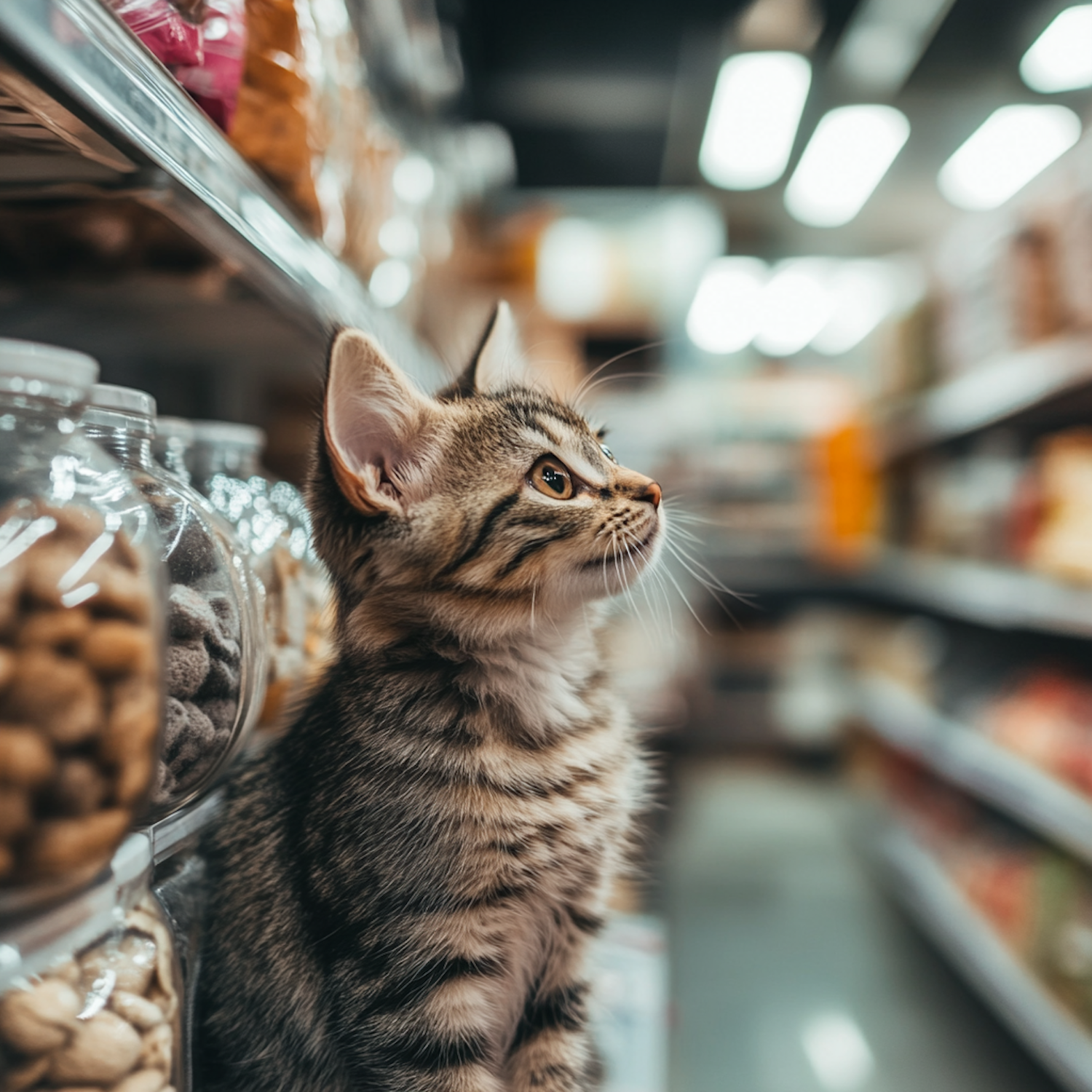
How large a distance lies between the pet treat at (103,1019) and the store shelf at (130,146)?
0.45m

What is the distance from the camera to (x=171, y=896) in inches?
25.7

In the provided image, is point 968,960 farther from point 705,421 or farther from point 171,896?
point 705,421

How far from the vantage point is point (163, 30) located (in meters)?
0.63

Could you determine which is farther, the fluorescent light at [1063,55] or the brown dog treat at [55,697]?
the fluorescent light at [1063,55]

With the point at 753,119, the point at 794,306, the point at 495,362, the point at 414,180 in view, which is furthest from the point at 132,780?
the point at 794,306

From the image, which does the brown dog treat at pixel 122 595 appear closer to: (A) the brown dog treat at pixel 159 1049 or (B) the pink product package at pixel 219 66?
(A) the brown dog treat at pixel 159 1049

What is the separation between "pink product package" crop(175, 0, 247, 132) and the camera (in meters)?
0.69

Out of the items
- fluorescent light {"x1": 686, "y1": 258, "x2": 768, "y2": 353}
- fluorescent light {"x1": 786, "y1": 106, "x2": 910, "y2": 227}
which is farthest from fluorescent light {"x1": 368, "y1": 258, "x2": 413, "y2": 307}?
fluorescent light {"x1": 686, "y1": 258, "x2": 768, "y2": 353}

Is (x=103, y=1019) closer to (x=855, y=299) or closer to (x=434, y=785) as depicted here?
(x=434, y=785)

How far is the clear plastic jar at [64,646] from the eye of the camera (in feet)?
1.24

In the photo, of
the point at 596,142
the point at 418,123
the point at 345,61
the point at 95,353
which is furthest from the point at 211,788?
the point at 596,142

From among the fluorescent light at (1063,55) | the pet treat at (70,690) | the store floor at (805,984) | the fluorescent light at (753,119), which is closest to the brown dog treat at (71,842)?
the pet treat at (70,690)

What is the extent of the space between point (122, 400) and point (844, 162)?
4.65 meters

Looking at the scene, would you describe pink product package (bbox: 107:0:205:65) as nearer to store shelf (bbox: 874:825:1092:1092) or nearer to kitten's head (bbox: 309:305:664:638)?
kitten's head (bbox: 309:305:664:638)
